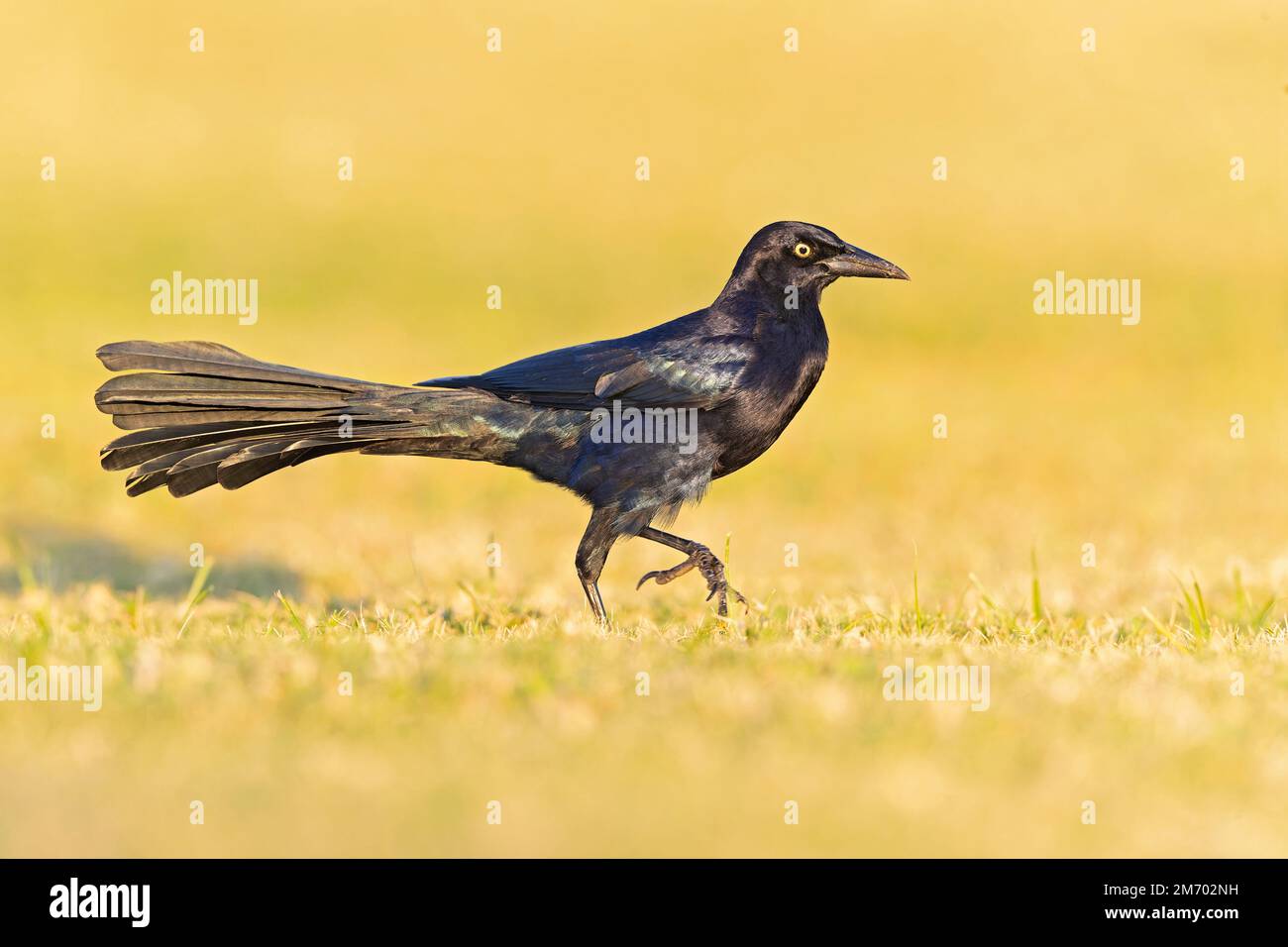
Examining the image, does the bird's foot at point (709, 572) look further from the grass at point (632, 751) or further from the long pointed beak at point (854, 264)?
the long pointed beak at point (854, 264)

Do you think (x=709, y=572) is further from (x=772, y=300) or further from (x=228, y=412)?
(x=228, y=412)

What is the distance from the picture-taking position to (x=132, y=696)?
203 inches

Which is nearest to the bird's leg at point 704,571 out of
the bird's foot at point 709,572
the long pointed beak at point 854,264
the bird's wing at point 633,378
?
the bird's foot at point 709,572

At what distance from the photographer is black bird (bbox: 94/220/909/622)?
6.99 meters

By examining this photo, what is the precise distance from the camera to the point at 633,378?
719cm

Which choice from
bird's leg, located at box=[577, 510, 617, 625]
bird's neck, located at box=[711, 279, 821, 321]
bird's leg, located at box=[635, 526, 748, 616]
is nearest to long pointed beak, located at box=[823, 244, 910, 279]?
bird's neck, located at box=[711, 279, 821, 321]

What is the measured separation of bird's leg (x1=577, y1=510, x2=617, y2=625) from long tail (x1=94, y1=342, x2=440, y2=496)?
0.85 meters

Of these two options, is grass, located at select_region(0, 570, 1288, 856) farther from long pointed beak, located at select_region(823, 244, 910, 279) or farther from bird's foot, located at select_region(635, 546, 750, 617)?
long pointed beak, located at select_region(823, 244, 910, 279)

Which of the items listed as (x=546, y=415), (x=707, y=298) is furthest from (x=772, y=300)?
(x=707, y=298)

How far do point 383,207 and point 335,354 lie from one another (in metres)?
7.09

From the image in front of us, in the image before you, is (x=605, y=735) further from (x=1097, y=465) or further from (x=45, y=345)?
(x=45, y=345)

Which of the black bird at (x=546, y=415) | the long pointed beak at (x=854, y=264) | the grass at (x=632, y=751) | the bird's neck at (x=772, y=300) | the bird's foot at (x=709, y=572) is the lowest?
the grass at (x=632, y=751)

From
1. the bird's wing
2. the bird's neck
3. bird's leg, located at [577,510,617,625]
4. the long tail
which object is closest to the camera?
the long tail

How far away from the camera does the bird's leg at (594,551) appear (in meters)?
7.27
